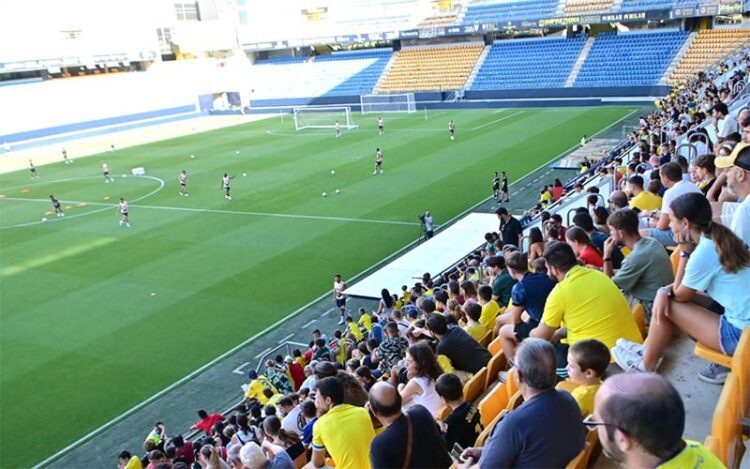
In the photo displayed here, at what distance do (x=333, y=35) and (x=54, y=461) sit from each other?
211ft

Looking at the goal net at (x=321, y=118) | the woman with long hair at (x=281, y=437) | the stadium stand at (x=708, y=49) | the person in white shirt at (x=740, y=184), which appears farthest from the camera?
the goal net at (x=321, y=118)

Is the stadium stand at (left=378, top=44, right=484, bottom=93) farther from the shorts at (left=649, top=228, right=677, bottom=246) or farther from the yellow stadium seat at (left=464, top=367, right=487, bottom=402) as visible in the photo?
the yellow stadium seat at (left=464, top=367, right=487, bottom=402)

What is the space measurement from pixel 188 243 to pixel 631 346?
22477 millimetres

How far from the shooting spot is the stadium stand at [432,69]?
205 ft

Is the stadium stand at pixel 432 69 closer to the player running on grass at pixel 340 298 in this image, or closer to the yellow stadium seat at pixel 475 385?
the player running on grass at pixel 340 298

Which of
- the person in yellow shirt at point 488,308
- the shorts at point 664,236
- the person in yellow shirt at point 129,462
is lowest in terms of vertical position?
the person in yellow shirt at point 129,462

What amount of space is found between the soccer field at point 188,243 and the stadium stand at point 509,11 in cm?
1640

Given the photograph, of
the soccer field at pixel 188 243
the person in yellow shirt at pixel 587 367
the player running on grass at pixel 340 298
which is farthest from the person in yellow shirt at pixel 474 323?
the soccer field at pixel 188 243

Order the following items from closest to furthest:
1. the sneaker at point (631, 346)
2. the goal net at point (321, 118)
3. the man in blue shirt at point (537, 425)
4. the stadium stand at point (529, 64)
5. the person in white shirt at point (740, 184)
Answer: the man in blue shirt at point (537, 425), the sneaker at point (631, 346), the person in white shirt at point (740, 184), the goal net at point (321, 118), the stadium stand at point (529, 64)

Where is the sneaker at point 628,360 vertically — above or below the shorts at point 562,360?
above

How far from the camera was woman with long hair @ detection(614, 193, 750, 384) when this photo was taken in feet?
16.1

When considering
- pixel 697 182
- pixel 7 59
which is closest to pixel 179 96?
pixel 7 59

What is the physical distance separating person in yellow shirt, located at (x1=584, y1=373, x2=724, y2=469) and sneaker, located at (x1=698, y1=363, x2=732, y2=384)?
2.60 meters

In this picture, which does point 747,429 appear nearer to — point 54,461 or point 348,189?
point 54,461
